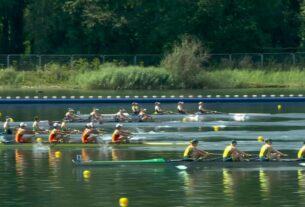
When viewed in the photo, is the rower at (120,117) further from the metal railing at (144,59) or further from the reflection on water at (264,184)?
the metal railing at (144,59)

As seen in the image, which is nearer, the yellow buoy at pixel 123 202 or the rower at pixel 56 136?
the yellow buoy at pixel 123 202

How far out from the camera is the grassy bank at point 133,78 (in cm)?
6569

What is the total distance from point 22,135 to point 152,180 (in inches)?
395

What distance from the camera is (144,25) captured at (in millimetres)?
74688

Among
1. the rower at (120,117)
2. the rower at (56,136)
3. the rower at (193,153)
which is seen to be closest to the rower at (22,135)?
the rower at (56,136)

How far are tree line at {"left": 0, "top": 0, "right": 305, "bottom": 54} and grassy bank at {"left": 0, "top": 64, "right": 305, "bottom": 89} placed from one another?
15.5ft

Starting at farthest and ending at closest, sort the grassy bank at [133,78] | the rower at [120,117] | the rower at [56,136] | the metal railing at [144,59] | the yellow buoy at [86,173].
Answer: the metal railing at [144,59] → the grassy bank at [133,78] → the rower at [120,117] → the rower at [56,136] → the yellow buoy at [86,173]

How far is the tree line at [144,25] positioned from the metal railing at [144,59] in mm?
1378

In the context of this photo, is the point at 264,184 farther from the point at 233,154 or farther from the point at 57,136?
the point at 57,136

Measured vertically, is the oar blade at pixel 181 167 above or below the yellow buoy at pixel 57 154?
below

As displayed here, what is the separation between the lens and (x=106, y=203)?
27172 mm

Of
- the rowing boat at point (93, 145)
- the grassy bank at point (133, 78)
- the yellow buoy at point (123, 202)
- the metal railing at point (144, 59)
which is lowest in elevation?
the yellow buoy at point (123, 202)

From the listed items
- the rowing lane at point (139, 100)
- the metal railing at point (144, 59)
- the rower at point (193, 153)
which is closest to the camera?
the rower at point (193, 153)

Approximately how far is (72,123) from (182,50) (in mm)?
20848
